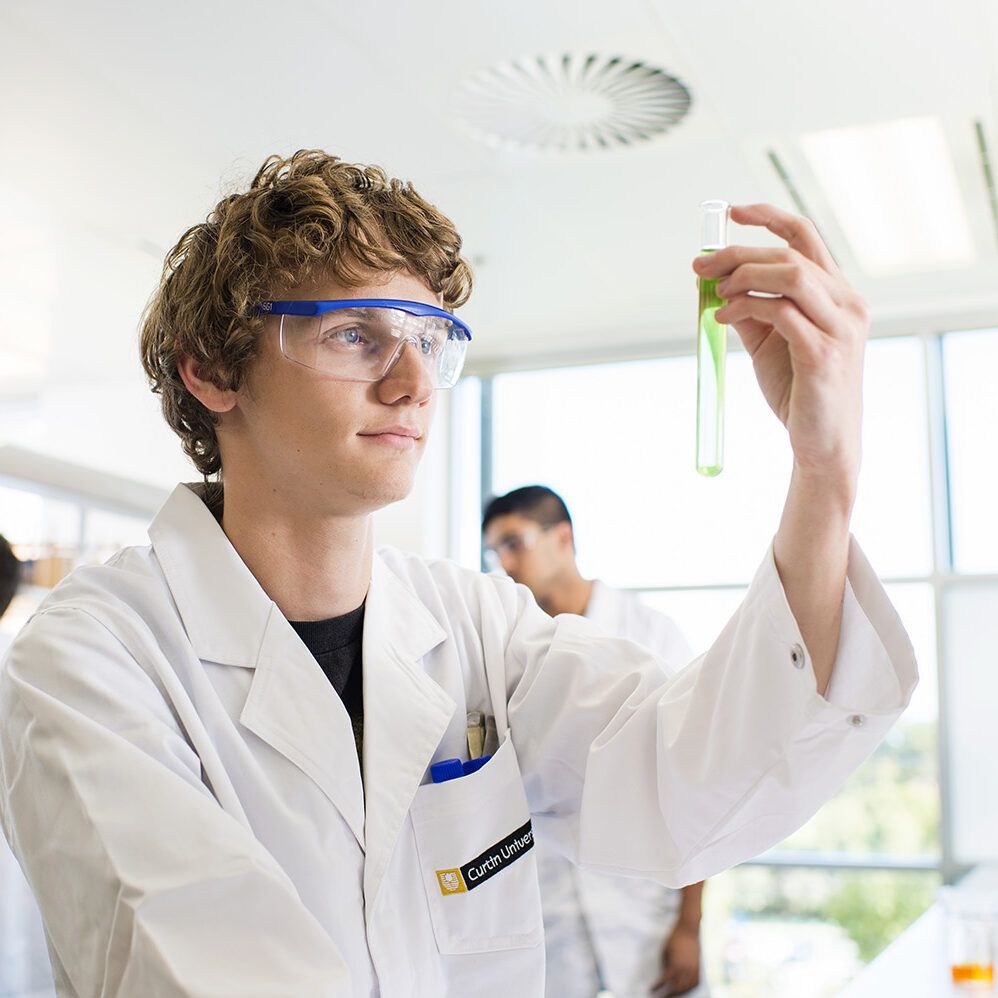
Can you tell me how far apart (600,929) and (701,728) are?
→ 1.68m

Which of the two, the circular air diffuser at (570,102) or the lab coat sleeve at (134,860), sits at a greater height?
the circular air diffuser at (570,102)

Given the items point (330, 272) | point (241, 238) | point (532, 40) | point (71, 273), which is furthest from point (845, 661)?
point (71, 273)

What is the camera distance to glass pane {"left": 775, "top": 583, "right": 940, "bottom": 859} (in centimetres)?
457

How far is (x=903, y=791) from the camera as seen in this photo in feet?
15.1

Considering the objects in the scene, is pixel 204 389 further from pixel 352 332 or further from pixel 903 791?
pixel 903 791

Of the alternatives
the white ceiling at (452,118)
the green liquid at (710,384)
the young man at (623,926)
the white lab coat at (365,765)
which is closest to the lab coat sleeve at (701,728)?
the white lab coat at (365,765)

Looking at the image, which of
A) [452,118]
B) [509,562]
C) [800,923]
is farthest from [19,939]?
[800,923]

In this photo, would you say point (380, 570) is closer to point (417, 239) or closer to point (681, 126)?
point (417, 239)

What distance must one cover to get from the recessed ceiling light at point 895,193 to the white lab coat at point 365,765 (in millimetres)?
2305

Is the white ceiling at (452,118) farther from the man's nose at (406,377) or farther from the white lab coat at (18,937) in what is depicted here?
the white lab coat at (18,937)

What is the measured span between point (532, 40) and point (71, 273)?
82.6 inches

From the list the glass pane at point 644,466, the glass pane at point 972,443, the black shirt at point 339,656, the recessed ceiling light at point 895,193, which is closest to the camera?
the black shirt at point 339,656

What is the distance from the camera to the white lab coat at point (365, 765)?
3.37 feet

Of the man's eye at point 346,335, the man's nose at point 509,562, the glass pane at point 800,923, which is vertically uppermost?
the man's eye at point 346,335
